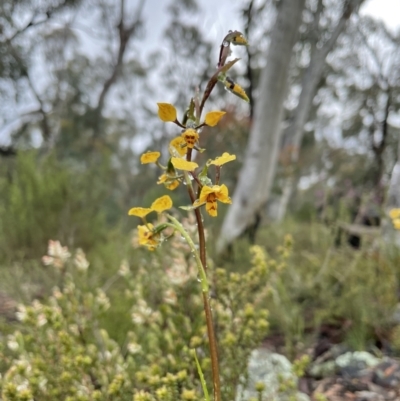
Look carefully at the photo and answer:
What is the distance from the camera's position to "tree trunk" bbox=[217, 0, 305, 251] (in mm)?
3660

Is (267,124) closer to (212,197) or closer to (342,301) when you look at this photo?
(342,301)

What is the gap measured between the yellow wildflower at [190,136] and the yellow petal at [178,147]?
3 cm

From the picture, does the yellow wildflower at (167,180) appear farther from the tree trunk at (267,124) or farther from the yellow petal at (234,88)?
the tree trunk at (267,124)

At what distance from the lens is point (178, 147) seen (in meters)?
0.72

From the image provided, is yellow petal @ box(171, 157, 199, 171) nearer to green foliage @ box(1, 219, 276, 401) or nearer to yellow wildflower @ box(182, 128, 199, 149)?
yellow wildflower @ box(182, 128, 199, 149)

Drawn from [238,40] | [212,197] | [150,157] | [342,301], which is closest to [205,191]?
[212,197]

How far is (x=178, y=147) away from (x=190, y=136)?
7 centimetres

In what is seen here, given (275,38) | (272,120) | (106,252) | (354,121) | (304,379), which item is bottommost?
(304,379)

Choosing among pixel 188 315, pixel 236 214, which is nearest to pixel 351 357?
pixel 188 315

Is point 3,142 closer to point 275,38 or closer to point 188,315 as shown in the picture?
point 275,38

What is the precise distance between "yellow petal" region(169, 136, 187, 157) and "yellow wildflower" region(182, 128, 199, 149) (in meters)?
0.03

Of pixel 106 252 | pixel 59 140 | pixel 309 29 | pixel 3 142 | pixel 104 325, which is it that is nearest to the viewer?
pixel 104 325

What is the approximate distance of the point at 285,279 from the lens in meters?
2.87

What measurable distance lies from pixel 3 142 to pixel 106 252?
6.29 m
